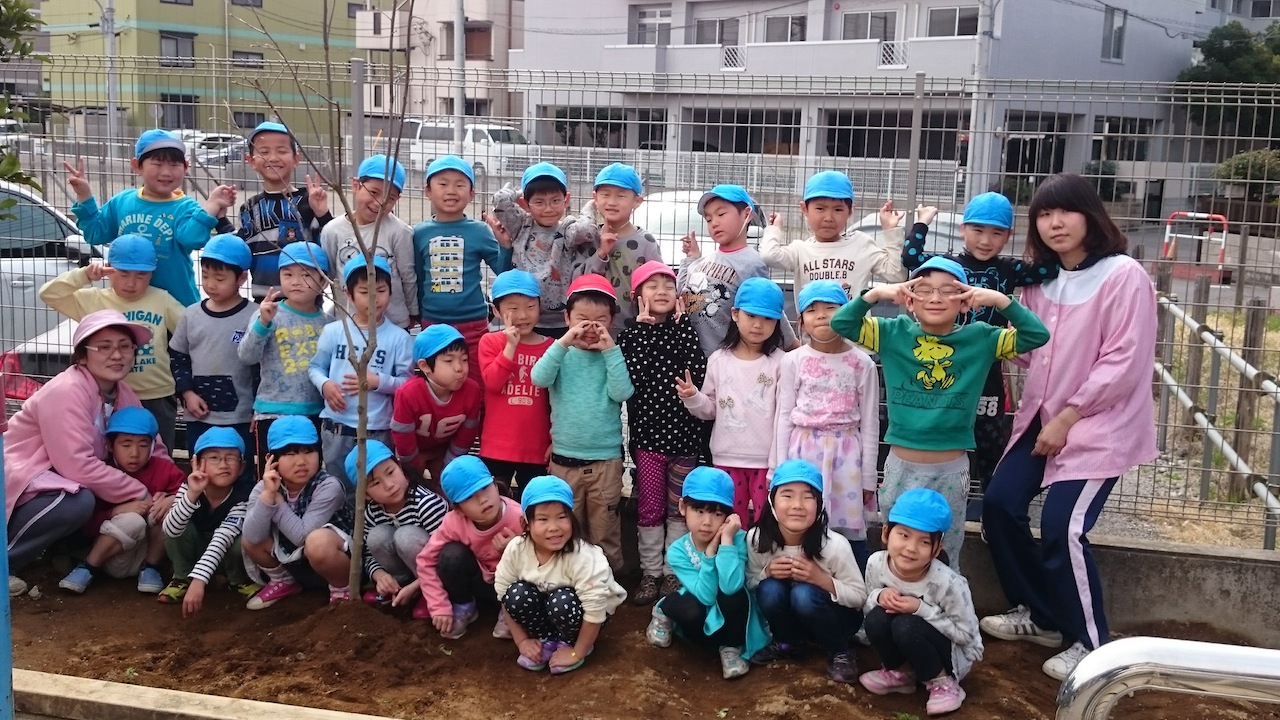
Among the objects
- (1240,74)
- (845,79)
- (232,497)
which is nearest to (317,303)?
(232,497)

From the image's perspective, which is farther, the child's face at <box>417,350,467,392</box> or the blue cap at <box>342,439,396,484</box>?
the child's face at <box>417,350,467,392</box>

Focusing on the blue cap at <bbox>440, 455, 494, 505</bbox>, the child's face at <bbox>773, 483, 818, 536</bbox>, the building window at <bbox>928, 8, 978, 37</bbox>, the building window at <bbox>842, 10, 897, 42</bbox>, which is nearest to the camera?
the child's face at <bbox>773, 483, 818, 536</bbox>

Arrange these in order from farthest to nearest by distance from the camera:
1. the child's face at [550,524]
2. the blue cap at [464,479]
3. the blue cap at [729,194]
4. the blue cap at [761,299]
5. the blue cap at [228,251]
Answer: the blue cap at [228,251] < the blue cap at [729,194] < the blue cap at [761,299] < the blue cap at [464,479] < the child's face at [550,524]

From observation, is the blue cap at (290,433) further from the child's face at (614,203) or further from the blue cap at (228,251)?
the child's face at (614,203)

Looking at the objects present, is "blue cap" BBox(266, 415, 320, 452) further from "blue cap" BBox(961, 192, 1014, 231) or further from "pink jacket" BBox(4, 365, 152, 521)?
"blue cap" BBox(961, 192, 1014, 231)

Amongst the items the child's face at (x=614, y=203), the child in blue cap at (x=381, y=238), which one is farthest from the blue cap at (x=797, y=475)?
the child in blue cap at (x=381, y=238)

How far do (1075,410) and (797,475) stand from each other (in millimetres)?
1240

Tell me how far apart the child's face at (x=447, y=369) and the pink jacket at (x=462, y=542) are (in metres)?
0.66

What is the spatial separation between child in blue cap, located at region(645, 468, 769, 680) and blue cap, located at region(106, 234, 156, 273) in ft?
10.8

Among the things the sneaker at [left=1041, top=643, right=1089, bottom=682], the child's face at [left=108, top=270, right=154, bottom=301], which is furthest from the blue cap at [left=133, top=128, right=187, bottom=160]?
the sneaker at [left=1041, top=643, right=1089, bottom=682]

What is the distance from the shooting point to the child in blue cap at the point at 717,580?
475 cm

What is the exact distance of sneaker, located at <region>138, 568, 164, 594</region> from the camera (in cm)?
566

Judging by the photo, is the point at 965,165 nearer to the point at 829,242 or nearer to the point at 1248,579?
the point at 829,242

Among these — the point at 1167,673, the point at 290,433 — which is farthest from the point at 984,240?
the point at 290,433
